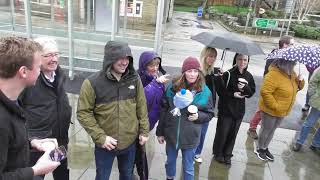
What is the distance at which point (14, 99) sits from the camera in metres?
1.83

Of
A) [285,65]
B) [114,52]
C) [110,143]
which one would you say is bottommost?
[110,143]

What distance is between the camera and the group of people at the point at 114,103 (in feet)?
5.85

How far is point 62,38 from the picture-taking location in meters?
8.51

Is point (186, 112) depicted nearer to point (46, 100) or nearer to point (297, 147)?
point (46, 100)

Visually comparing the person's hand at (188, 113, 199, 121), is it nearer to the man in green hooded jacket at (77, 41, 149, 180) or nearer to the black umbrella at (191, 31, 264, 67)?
the man in green hooded jacket at (77, 41, 149, 180)

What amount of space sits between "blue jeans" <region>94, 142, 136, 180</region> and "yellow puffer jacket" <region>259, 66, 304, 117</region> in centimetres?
209

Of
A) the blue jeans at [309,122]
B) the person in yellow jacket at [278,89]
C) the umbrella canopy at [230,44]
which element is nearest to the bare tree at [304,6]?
the blue jeans at [309,122]

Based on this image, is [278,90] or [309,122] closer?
[278,90]

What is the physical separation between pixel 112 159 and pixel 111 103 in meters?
0.66

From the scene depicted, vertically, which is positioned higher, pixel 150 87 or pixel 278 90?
pixel 150 87

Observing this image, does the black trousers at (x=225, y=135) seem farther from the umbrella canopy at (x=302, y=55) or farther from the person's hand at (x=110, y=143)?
the person's hand at (x=110, y=143)

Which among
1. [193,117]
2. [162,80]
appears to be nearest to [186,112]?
[193,117]

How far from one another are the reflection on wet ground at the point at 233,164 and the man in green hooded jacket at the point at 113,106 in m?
1.19

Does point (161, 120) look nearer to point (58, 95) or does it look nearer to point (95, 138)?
point (95, 138)
